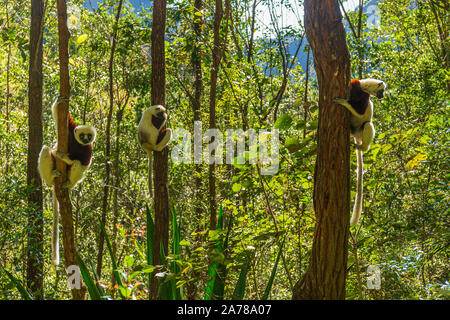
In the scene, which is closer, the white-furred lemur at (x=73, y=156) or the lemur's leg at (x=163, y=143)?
the white-furred lemur at (x=73, y=156)

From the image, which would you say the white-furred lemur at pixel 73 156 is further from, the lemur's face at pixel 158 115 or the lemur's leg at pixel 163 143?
the lemur's face at pixel 158 115

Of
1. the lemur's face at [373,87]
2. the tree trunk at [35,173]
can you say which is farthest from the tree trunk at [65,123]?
the tree trunk at [35,173]

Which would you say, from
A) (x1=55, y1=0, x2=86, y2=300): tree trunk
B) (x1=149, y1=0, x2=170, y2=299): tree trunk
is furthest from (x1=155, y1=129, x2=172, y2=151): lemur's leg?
(x1=55, y1=0, x2=86, y2=300): tree trunk

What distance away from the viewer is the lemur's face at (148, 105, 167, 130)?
4.57m

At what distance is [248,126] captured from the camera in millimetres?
6188

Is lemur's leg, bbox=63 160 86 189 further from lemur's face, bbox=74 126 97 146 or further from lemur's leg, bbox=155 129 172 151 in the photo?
lemur's leg, bbox=155 129 172 151

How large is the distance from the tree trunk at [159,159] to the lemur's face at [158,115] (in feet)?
0.58

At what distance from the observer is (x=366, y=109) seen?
140 inches

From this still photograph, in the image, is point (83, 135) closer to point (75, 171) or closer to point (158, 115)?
point (75, 171)

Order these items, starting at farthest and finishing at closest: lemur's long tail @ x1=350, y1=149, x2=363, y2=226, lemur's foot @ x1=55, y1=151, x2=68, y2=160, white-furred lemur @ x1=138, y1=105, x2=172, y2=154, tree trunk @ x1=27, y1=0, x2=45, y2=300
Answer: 1. tree trunk @ x1=27, y1=0, x2=45, y2=300
2. white-furred lemur @ x1=138, y1=105, x2=172, y2=154
3. lemur's long tail @ x1=350, y1=149, x2=363, y2=226
4. lemur's foot @ x1=55, y1=151, x2=68, y2=160

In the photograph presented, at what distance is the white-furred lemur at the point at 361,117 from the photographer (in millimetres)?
3249

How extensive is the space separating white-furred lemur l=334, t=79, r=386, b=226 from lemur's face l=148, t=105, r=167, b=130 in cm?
208
